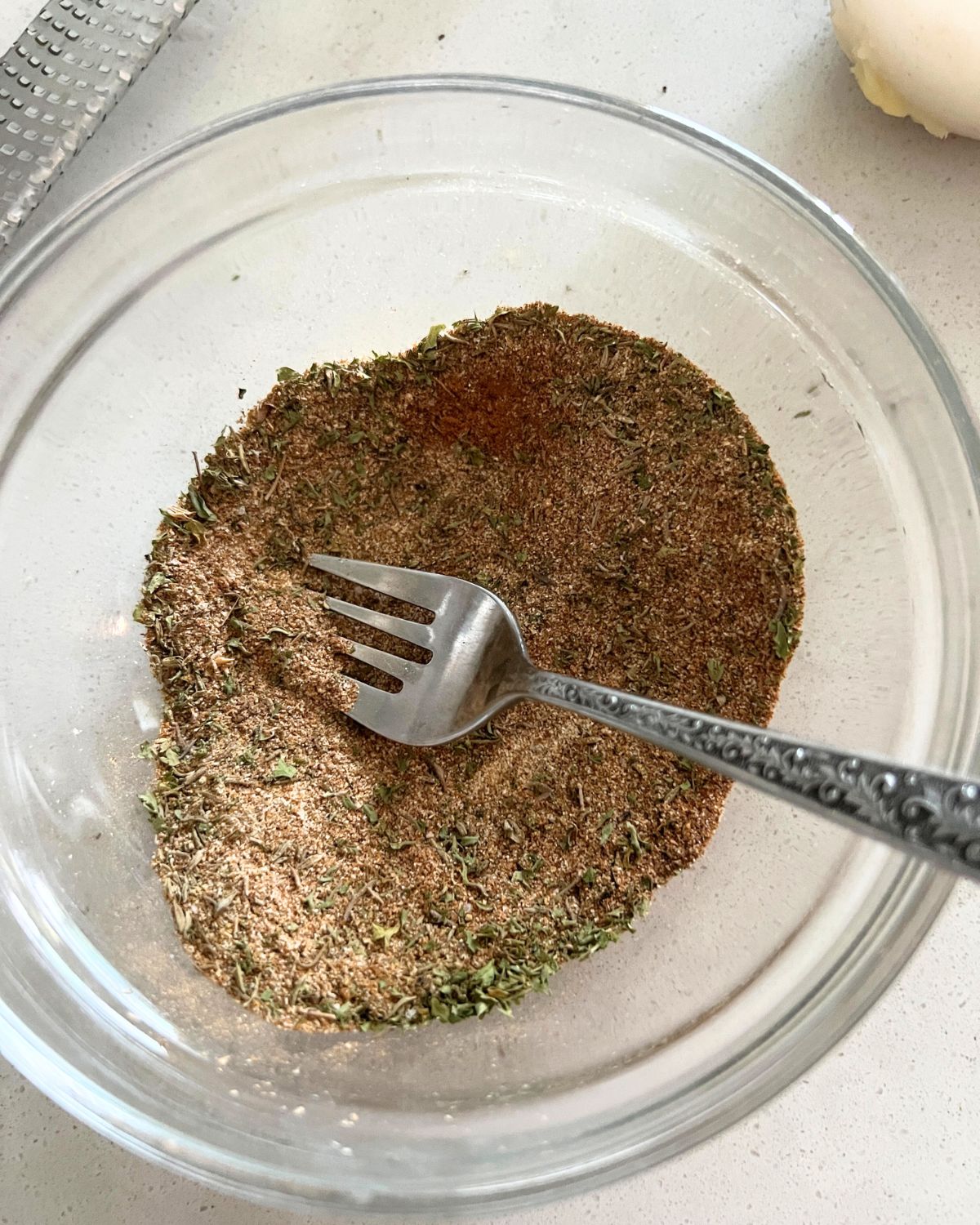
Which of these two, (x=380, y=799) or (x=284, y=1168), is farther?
(x=380, y=799)

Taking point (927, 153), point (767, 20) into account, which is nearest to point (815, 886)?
point (927, 153)

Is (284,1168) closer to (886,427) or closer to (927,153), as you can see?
(886,427)

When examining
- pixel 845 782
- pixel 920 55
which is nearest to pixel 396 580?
pixel 845 782

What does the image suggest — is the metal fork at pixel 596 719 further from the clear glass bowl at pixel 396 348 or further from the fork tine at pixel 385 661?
the clear glass bowl at pixel 396 348

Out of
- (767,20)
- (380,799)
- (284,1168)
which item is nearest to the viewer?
(284,1168)

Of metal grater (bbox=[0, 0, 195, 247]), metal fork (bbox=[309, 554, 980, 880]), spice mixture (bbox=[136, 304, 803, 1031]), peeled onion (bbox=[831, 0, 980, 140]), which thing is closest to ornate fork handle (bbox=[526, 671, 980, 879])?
metal fork (bbox=[309, 554, 980, 880])

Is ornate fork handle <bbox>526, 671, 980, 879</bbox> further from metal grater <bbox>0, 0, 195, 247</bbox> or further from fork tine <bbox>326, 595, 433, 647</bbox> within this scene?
metal grater <bbox>0, 0, 195, 247</bbox>

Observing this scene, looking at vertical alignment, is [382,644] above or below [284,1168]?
above
